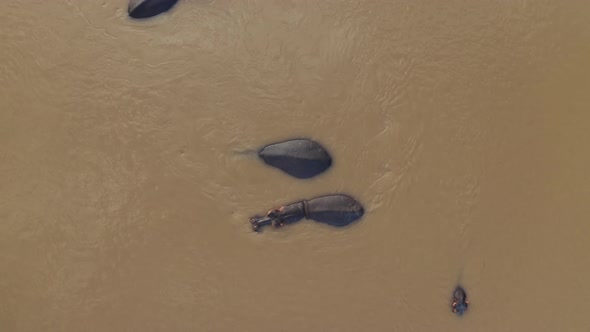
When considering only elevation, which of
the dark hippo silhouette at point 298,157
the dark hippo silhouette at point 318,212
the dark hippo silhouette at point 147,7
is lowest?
the dark hippo silhouette at point 318,212

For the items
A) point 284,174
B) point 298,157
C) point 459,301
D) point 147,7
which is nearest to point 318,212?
point 284,174

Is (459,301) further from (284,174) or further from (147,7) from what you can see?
(147,7)

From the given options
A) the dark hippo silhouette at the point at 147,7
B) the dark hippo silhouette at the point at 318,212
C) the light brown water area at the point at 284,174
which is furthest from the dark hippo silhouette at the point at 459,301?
the dark hippo silhouette at the point at 147,7

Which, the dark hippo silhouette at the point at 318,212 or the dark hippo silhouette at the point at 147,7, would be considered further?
the dark hippo silhouette at the point at 147,7

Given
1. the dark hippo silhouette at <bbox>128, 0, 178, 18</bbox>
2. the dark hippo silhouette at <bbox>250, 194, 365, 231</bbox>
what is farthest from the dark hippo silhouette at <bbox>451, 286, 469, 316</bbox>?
the dark hippo silhouette at <bbox>128, 0, 178, 18</bbox>

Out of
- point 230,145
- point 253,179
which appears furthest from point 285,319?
point 230,145

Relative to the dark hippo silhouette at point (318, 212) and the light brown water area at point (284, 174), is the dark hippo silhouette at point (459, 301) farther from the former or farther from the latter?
the dark hippo silhouette at point (318, 212)

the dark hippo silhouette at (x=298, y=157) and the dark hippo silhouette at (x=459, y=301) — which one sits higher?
the dark hippo silhouette at (x=298, y=157)
